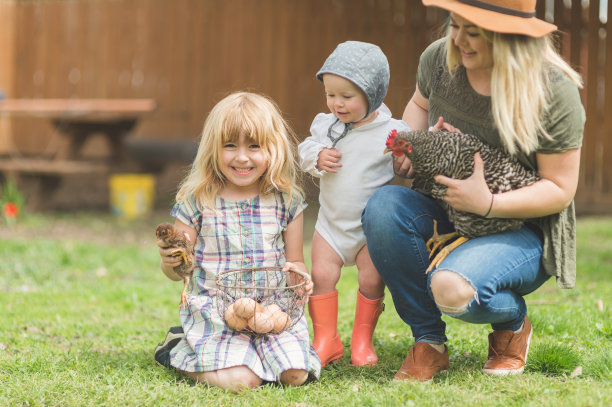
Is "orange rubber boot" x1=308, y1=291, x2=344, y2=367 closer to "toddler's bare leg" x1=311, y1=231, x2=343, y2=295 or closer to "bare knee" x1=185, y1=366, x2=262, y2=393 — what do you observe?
Result: "toddler's bare leg" x1=311, y1=231, x2=343, y2=295

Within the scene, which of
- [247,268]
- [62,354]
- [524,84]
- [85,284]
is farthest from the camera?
[85,284]

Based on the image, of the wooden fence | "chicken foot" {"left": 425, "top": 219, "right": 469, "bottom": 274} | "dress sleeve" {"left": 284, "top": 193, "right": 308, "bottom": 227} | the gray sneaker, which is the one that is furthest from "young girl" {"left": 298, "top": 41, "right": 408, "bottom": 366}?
the wooden fence

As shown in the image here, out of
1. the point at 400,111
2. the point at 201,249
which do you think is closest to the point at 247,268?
the point at 201,249

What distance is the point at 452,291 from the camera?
8.55 feet

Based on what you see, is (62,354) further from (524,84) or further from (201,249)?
(524,84)

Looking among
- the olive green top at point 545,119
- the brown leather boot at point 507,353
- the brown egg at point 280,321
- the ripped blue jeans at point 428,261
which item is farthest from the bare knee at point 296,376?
the olive green top at point 545,119

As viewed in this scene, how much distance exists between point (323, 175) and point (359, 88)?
42 centimetres

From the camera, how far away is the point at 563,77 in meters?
2.64

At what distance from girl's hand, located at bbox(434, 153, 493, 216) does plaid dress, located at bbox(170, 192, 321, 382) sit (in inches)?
29.9

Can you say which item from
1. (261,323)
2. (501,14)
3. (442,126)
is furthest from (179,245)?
(501,14)

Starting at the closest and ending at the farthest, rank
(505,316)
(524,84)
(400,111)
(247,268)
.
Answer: (524,84) < (505,316) < (247,268) < (400,111)

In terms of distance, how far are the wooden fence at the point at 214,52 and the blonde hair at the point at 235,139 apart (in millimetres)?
5309

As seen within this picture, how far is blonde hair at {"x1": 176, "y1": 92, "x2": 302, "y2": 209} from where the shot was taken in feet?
10.0

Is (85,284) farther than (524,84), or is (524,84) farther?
(85,284)
